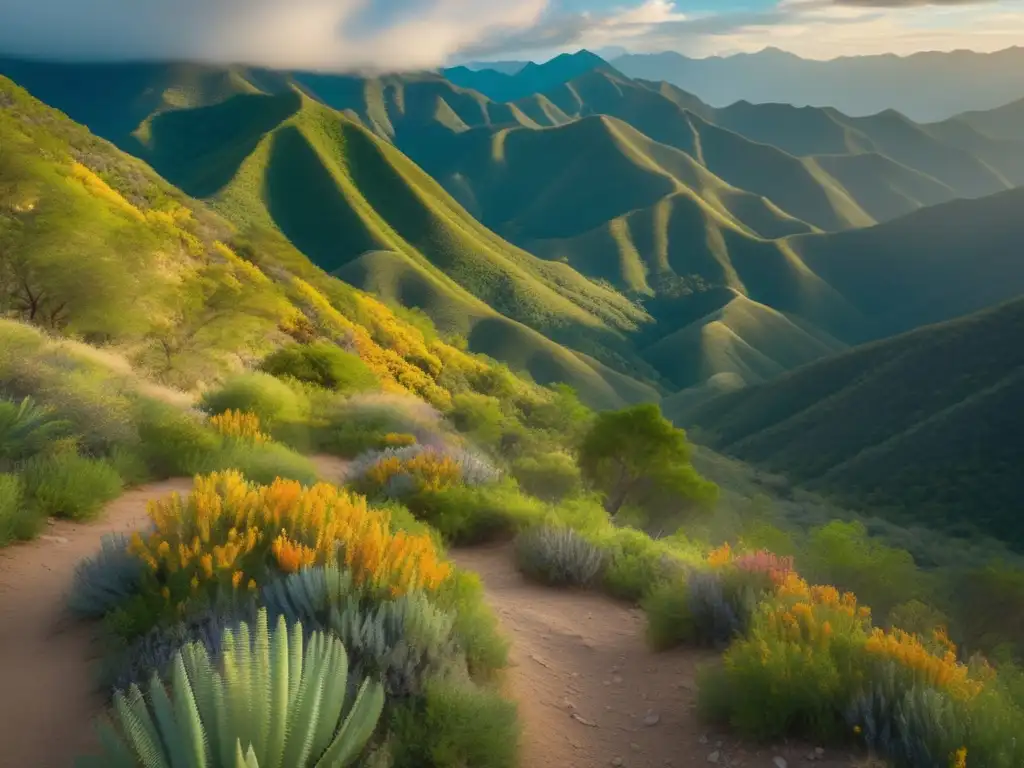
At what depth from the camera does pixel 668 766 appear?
13.5 ft

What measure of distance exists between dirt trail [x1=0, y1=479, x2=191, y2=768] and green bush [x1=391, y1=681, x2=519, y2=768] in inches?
57.4

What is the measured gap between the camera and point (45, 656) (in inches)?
165

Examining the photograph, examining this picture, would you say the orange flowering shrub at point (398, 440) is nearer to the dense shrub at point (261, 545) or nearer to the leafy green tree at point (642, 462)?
the dense shrub at point (261, 545)

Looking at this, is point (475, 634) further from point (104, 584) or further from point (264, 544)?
point (104, 584)

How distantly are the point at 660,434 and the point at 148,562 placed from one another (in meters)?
21.0

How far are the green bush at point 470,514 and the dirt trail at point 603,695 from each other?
159 cm

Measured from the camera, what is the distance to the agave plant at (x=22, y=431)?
654 cm

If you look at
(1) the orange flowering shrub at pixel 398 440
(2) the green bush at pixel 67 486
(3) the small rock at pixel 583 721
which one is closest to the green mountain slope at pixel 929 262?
(1) the orange flowering shrub at pixel 398 440

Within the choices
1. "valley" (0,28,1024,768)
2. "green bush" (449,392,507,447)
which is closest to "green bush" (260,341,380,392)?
"valley" (0,28,1024,768)

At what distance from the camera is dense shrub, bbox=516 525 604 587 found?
732cm

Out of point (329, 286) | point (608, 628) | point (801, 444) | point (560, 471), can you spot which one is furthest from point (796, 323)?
point (608, 628)

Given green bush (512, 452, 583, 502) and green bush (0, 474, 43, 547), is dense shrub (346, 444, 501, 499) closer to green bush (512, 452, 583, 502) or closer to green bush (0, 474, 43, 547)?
green bush (0, 474, 43, 547)

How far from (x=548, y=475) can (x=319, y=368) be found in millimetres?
6276

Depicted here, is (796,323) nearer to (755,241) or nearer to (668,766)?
(755,241)
